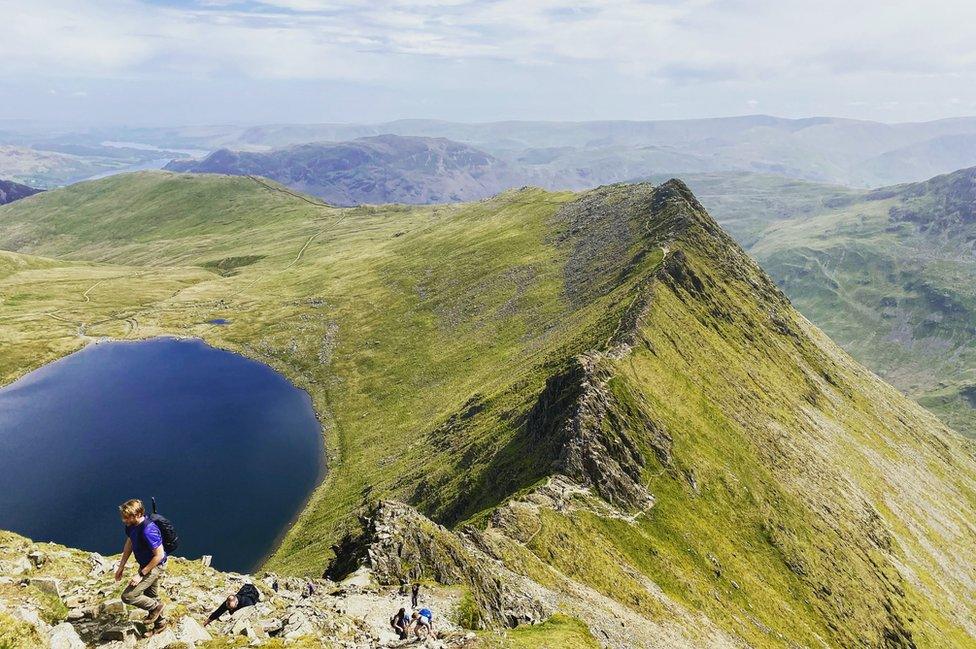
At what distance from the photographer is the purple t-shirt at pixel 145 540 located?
20.3 m

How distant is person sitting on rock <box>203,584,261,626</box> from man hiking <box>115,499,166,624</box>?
10.8ft

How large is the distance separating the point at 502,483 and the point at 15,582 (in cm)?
5734

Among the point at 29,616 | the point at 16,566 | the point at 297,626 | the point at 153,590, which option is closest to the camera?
the point at 29,616

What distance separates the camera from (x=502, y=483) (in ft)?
243

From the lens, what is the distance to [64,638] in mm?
19125

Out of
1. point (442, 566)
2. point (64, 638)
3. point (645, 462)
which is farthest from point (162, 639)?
point (645, 462)

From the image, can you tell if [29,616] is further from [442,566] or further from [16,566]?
[442,566]

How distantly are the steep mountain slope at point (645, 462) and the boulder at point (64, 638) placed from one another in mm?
21784


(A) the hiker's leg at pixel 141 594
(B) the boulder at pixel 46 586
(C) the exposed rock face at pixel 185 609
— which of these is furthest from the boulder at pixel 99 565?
(A) the hiker's leg at pixel 141 594

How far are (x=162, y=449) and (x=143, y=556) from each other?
402ft

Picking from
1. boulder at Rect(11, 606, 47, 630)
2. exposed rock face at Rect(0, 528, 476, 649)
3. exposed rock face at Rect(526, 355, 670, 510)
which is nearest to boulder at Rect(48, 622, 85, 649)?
exposed rock face at Rect(0, 528, 476, 649)

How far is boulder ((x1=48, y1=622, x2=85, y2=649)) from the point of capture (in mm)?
18875

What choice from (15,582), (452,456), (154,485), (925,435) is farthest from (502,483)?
(925,435)

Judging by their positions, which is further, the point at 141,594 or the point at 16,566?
the point at 16,566
